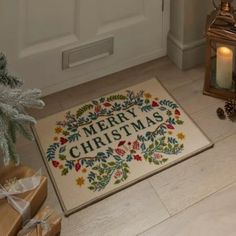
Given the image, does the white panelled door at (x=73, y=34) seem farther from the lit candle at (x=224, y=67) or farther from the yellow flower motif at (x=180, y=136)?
the yellow flower motif at (x=180, y=136)

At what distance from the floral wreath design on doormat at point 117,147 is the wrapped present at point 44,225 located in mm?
243

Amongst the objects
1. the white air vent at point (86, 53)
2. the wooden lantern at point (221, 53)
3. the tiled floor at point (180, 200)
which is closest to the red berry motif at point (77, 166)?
the tiled floor at point (180, 200)

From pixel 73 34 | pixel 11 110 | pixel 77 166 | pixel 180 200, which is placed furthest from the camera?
pixel 73 34

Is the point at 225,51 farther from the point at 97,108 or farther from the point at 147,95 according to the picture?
the point at 97,108

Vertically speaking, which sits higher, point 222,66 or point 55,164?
point 222,66

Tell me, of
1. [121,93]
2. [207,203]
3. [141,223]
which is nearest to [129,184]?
[141,223]

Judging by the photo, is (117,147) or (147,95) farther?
(147,95)

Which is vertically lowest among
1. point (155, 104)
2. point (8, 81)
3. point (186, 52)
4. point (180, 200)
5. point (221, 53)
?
point (180, 200)

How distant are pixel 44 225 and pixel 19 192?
0.14 m

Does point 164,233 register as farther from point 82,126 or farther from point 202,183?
point 82,126

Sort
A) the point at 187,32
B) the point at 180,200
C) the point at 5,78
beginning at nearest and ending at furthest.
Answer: the point at 5,78 < the point at 180,200 < the point at 187,32

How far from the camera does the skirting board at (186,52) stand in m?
2.18

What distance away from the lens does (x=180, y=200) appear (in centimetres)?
167

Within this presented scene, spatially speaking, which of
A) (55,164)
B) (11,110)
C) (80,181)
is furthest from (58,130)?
(11,110)
